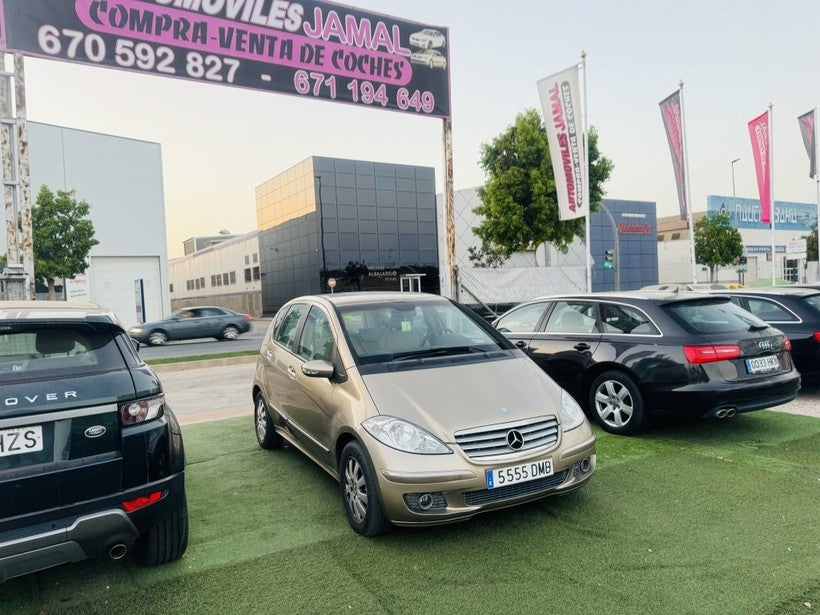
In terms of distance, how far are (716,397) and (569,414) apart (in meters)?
2.03

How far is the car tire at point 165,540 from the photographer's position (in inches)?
124

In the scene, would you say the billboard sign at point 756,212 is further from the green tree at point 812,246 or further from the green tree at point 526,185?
the green tree at point 526,185

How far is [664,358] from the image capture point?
5211mm

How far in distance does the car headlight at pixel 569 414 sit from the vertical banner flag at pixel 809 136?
69.5 ft

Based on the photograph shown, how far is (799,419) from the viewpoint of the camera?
6.02m

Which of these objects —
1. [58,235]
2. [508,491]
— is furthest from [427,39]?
[58,235]

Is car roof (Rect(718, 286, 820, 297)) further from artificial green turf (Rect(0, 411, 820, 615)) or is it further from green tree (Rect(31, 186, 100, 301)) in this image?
green tree (Rect(31, 186, 100, 301))

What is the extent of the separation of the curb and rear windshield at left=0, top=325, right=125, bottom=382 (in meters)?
11.0

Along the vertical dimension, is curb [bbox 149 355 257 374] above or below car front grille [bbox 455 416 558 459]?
below

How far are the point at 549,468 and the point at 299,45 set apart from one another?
1040cm

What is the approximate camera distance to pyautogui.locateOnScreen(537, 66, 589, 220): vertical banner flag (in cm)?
1359

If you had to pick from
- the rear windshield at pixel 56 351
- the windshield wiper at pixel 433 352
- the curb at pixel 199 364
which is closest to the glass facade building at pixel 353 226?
the curb at pixel 199 364

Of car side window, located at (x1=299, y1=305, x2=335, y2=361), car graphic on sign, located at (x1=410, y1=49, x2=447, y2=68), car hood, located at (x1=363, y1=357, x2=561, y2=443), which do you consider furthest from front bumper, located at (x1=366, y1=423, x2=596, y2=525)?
car graphic on sign, located at (x1=410, y1=49, x2=447, y2=68)

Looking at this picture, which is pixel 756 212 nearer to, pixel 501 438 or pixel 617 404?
pixel 617 404
